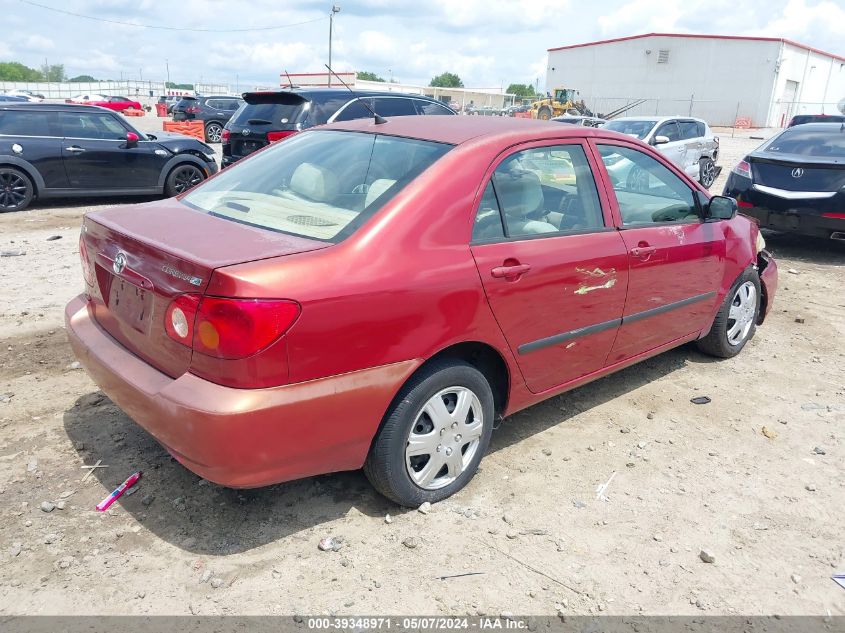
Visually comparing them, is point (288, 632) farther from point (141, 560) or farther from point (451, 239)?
point (451, 239)

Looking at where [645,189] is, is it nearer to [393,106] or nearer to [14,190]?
[393,106]

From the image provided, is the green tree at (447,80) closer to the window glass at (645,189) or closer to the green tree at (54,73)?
the green tree at (54,73)

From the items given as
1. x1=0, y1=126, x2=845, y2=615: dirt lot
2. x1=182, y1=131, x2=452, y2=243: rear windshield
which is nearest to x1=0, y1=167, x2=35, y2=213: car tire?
x1=0, y1=126, x2=845, y2=615: dirt lot

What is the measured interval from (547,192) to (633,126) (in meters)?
11.5

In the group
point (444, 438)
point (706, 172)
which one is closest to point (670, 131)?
point (706, 172)

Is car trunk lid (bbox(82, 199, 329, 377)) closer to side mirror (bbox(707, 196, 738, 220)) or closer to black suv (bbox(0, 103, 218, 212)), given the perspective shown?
side mirror (bbox(707, 196, 738, 220))

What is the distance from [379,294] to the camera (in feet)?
8.71

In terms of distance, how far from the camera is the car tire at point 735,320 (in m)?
4.86

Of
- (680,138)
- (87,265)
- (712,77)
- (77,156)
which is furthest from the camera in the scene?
(712,77)

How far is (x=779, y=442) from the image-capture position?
154 inches

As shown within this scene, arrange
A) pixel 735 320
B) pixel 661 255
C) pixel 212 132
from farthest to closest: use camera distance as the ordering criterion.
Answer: pixel 212 132 < pixel 735 320 < pixel 661 255

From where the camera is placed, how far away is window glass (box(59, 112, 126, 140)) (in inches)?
404

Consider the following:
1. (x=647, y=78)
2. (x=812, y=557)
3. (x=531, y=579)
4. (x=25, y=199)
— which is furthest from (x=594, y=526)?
(x=647, y=78)

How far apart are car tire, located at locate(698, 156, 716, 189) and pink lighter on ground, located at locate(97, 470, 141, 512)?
1423 centimetres
